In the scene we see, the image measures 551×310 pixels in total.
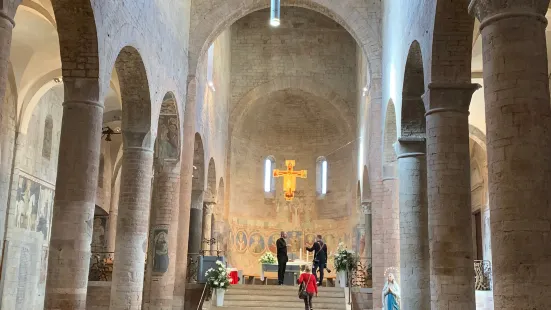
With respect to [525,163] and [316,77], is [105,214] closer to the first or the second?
[316,77]

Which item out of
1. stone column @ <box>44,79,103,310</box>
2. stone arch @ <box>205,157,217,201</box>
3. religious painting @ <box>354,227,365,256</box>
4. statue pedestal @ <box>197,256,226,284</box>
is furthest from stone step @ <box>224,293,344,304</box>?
stone column @ <box>44,79,103,310</box>

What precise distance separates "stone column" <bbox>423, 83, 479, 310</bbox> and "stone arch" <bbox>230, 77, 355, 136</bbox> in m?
16.6

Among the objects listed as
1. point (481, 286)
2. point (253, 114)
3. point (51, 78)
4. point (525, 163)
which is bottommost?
point (481, 286)

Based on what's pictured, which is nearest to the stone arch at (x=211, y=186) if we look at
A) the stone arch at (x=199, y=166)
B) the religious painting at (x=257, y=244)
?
the stone arch at (x=199, y=166)

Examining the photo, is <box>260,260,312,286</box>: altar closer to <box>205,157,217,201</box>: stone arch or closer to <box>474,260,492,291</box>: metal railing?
<box>205,157,217,201</box>: stone arch

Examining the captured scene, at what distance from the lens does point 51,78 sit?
1630 cm

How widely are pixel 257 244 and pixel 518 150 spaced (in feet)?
73.1

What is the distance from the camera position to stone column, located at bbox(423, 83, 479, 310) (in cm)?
931

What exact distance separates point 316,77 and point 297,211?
20.8 feet

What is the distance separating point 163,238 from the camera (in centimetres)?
1589

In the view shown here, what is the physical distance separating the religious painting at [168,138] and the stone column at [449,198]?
27.2 feet

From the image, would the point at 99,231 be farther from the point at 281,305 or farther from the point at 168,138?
the point at 168,138

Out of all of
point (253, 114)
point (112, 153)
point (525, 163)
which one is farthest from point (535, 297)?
point (253, 114)

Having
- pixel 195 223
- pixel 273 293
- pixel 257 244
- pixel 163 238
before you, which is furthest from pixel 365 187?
pixel 163 238
